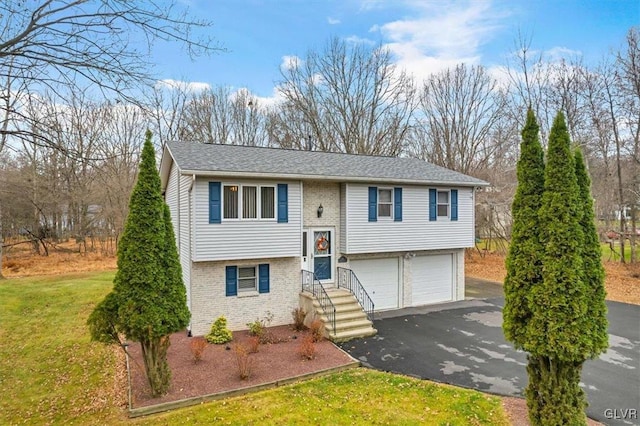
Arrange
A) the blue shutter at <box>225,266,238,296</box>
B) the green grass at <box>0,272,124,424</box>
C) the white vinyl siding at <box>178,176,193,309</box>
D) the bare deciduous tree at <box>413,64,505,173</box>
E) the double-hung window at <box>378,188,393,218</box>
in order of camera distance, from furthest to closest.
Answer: the bare deciduous tree at <box>413,64,505,173</box> → the double-hung window at <box>378,188,393,218</box> → the blue shutter at <box>225,266,238,296</box> → the white vinyl siding at <box>178,176,193,309</box> → the green grass at <box>0,272,124,424</box>

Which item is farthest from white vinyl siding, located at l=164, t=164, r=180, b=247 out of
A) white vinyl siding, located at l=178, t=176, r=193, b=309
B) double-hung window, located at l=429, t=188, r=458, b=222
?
double-hung window, located at l=429, t=188, r=458, b=222

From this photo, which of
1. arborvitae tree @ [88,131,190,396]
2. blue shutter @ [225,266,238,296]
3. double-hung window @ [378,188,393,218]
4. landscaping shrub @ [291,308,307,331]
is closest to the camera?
arborvitae tree @ [88,131,190,396]

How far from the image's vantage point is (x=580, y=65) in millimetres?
21500

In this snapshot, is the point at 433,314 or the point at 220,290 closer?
the point at 220,290

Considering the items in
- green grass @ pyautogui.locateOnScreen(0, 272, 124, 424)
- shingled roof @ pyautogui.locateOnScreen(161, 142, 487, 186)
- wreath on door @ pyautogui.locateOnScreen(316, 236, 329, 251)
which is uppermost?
shingled roof @ pyautogui.locateOnScreen(161, 142, 487, 186)

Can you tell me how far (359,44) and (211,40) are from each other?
24958mm

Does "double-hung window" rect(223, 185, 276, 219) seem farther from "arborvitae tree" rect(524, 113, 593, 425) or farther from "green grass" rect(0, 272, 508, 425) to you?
"arborvitae tree" rect(524, 113, 593, 425)

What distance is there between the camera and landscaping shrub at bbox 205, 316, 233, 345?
33.7 ft

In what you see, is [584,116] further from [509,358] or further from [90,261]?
[90,261]

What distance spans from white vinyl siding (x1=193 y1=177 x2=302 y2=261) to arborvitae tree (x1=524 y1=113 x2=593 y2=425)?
746cm

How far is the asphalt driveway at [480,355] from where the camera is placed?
721 cm

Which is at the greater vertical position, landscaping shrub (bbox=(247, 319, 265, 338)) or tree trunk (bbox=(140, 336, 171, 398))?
tree trunk (bbox=(140, 336, 171, 398))

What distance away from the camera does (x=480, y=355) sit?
9.25 m

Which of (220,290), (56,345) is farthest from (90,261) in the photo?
(220,290)
